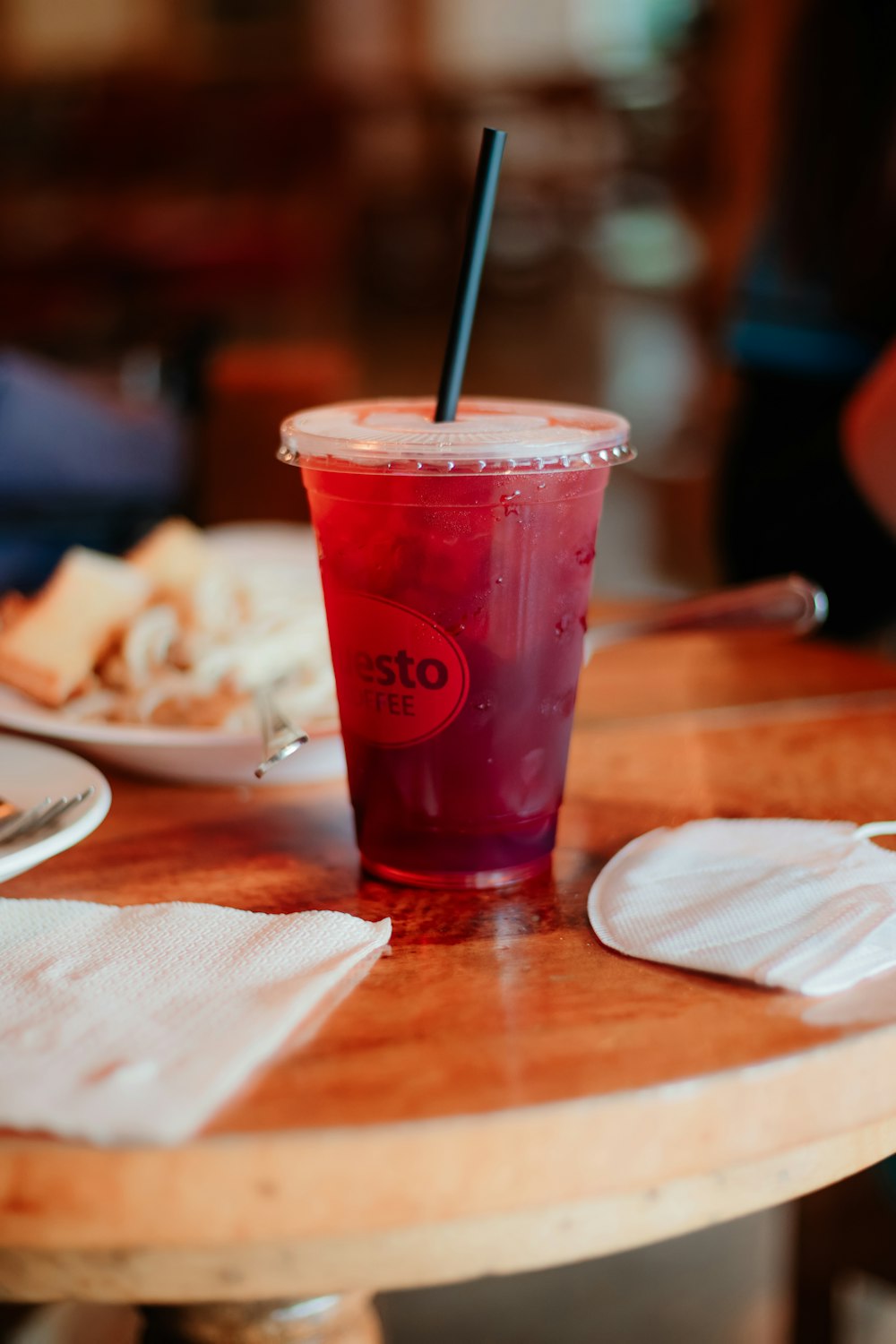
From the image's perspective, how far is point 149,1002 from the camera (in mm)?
449

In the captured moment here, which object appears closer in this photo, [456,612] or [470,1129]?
[470,1129]

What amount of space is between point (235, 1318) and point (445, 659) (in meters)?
0.39

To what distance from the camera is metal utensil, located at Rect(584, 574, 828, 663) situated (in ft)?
2.35

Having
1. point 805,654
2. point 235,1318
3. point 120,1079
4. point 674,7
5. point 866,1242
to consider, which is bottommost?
point 866,1242

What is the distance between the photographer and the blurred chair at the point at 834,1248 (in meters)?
1.02

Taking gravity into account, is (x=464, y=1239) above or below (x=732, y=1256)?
above

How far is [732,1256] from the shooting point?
4.92 ft

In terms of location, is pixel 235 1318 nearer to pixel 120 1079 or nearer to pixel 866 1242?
pixel 120 1079

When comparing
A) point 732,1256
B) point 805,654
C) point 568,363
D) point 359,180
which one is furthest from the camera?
point 359,180

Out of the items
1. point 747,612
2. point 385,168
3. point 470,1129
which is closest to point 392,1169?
point 470,1129

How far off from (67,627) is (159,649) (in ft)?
0.18

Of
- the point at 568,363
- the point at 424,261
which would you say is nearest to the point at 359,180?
the point at 424,261

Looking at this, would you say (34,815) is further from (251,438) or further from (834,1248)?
(251,438)

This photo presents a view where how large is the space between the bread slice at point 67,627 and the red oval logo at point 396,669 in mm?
256
